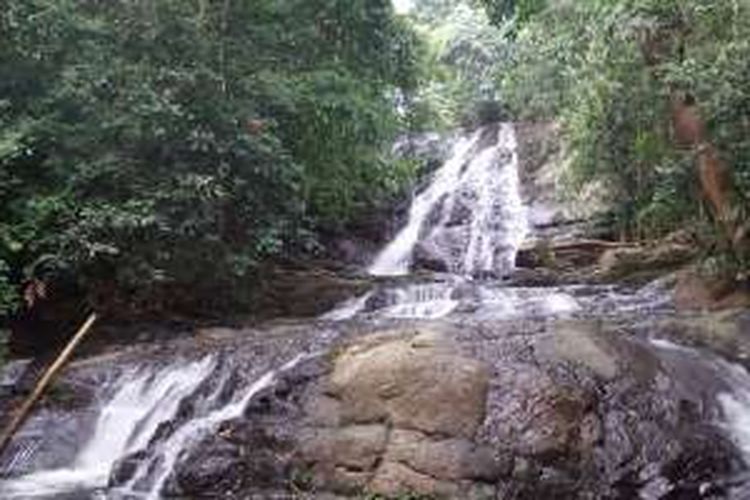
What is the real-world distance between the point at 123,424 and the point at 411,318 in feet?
15.3

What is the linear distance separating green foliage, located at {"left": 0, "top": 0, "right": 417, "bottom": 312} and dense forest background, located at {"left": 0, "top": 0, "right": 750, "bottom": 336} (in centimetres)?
3

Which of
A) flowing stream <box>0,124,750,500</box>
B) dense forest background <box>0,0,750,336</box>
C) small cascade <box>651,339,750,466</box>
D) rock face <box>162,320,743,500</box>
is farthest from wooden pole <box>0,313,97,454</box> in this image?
small cascade <box>651,339,750,466</box>

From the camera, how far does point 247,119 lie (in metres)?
14.1

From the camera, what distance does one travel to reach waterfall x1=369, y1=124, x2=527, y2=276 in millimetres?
20375

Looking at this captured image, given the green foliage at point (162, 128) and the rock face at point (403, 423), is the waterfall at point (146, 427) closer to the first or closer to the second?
the rock face at point (403, 423)

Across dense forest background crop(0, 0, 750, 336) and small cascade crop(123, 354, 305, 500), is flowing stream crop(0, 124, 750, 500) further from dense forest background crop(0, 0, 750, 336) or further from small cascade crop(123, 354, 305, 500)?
Answer: dense forest background crop(0, 0, 750, 336)

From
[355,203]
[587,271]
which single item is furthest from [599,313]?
Result: [355,203]

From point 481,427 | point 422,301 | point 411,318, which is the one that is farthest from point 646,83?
point 481,427

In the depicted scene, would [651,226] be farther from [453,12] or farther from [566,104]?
[453,12]

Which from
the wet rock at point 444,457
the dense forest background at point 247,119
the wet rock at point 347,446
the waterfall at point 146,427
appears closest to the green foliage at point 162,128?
the dense forest background at point 247,119

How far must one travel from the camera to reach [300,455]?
889 cm

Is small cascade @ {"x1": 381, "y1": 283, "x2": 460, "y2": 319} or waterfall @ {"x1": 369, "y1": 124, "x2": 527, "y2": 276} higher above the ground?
waterfall @ {"x1": 369, "y1": 124, "x2": 527, "y2": 276}

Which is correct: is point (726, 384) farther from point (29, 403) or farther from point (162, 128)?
point (162, 128)

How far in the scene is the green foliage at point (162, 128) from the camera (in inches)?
526
